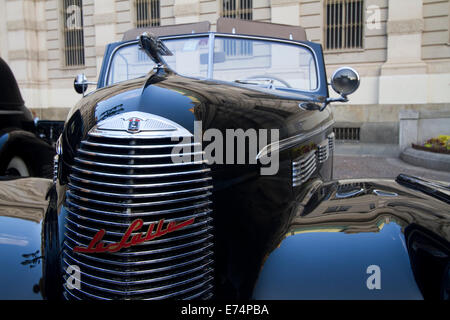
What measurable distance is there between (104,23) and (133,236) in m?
14.4

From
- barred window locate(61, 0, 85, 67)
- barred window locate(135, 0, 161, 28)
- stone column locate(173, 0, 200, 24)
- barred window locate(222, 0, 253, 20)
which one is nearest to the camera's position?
barred window locate(222, 0, 253, 20)

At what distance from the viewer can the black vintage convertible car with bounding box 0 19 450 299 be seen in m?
1.33

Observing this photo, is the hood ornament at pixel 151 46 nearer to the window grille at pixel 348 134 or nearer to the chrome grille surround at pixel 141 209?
the chrome grille surround at pixel 141 209

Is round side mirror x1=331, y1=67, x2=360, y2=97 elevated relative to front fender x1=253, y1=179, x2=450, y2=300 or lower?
elevated

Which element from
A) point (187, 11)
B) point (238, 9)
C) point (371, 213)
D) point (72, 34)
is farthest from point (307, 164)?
point (72, 34)

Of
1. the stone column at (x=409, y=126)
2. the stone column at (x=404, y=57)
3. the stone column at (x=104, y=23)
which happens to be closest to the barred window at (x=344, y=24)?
the stone column at (x=404, y=57)

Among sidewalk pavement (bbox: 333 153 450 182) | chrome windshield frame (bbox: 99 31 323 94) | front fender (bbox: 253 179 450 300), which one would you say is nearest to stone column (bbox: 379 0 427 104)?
sidewalk pavement (bbox: 333 153 450 182)

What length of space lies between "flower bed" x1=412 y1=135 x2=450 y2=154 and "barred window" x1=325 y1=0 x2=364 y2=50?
428 cm

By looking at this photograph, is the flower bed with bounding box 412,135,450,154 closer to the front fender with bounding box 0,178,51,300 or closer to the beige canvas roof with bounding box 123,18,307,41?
the beige canvas roof with bounding box 123,18,307,41

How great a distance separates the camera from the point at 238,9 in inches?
500

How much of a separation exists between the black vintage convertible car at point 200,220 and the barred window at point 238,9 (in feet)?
38.1

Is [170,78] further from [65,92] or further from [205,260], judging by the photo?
[65,92]

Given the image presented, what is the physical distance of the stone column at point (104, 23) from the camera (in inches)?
548

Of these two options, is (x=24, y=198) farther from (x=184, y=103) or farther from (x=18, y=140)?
(x=18, y=140)
